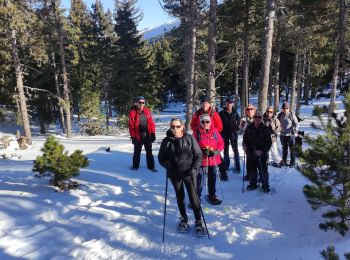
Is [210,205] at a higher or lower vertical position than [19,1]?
lower

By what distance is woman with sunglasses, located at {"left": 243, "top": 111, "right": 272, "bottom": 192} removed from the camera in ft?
25.7

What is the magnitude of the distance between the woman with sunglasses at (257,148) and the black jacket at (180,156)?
89.7 inches

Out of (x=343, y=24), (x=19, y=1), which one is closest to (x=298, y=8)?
(x=343, y=24)

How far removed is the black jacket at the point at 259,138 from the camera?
7.84m

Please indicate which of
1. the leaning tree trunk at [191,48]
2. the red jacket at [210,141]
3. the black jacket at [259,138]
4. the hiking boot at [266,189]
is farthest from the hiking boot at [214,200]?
the leaning tree trunk at [191,48]

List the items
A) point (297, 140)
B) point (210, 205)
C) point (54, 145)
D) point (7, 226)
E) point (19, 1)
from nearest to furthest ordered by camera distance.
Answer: point (7, 226), point (210, 205), point (54, 145), point (297, 140), point (19, 1)

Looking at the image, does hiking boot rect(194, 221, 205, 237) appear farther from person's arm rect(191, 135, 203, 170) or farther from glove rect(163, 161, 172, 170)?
glove rect(163, 161, 172, 170)

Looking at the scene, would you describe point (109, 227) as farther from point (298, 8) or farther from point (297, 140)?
point (298, 8)

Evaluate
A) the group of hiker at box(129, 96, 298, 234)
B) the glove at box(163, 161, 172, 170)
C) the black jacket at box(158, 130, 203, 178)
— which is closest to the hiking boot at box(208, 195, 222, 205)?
the group of hiker at box(129, 96, 298, 234)

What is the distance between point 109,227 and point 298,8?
2113cm

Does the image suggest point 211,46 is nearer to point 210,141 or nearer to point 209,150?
point 210,141

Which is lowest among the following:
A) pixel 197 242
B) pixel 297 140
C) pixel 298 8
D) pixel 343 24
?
pixel 197 242

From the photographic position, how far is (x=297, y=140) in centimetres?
1020

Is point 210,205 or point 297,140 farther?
point 297,140
